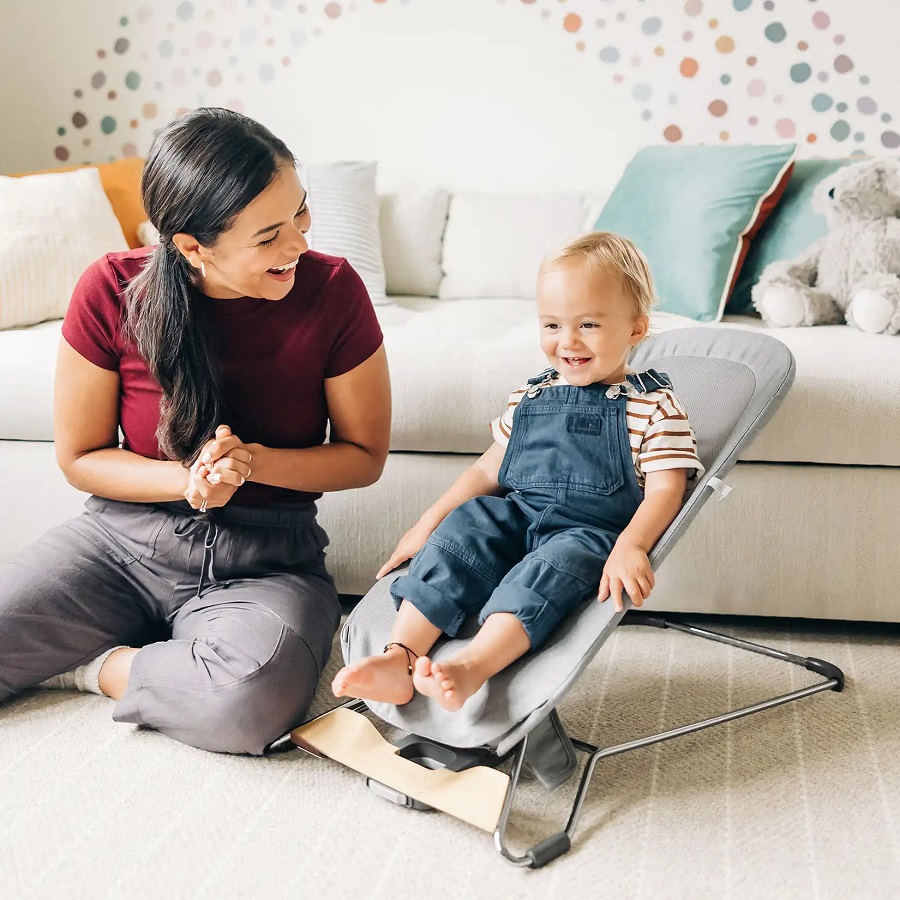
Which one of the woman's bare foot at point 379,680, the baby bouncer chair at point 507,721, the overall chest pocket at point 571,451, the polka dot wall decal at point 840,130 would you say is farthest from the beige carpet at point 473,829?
the polka dot wall decal at point 840,130

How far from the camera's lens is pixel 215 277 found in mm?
1498

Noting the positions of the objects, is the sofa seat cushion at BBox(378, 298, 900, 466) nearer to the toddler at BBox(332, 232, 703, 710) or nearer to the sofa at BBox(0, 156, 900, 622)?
Result: the sofa at BBox(0, 156, 900, 622)

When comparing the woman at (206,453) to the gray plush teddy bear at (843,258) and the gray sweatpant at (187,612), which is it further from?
the gray plush teddy bear at (843,258)

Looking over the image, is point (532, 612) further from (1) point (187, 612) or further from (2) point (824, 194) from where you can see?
(2) point (824, 194)

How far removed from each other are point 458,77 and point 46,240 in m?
1.25

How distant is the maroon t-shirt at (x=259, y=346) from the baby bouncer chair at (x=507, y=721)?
31 cm

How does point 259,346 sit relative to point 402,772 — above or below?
above

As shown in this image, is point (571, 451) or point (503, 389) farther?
point (503, 389)

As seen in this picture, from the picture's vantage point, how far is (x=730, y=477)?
5.90 ft

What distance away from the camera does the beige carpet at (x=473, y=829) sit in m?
1.19

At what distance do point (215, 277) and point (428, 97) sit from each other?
5.58ft

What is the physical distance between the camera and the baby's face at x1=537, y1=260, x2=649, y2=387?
1.42 meters

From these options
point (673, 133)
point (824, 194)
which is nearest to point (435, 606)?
point (824, 194)

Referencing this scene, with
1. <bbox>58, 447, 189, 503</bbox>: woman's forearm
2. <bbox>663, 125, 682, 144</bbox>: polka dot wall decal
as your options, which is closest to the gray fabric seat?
<bbox>58, 447, 189, 503</bbox>: woman's forearm
